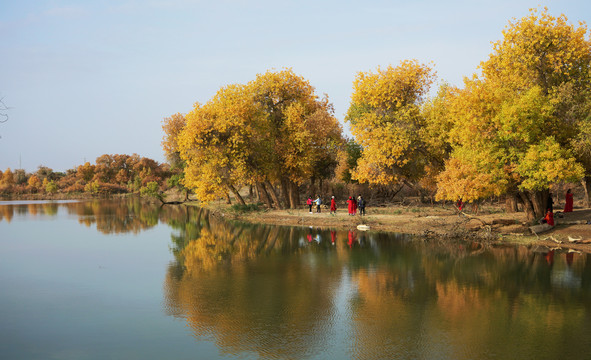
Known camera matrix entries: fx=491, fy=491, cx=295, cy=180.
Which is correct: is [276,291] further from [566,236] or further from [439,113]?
[439,113]

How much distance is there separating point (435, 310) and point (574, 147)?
1691 centimetres

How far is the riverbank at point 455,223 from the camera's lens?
26.3 metres

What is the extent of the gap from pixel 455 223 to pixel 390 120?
11.7 m

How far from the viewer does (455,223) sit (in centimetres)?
2997

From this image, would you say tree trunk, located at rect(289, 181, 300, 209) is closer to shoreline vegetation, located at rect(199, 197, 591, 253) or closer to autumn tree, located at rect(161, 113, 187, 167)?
shoreline vegetation, located at rect(199, 197, 591, 253)

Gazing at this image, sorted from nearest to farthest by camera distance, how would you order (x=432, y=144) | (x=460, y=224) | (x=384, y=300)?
(x=384, y=300) → (x=460, y=224) → (x=432, y=144)

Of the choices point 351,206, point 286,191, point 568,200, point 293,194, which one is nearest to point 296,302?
point 568,200

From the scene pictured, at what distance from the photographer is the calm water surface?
11578 millimetres

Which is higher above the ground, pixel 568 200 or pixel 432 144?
pixel 432 144

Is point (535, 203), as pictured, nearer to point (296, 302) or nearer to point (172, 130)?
point (296, 302)

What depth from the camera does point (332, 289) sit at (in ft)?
56.1

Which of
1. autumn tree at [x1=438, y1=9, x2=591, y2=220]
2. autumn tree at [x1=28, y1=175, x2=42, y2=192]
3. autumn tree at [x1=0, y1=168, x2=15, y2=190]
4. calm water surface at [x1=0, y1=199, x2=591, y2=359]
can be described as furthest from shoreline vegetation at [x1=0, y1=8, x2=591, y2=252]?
autumn tree at [x1=0, y1=168, x2=15, y2=190]

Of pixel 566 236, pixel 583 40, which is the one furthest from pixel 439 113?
pixel 566 236

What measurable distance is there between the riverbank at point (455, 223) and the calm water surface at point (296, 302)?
203 centimetres
